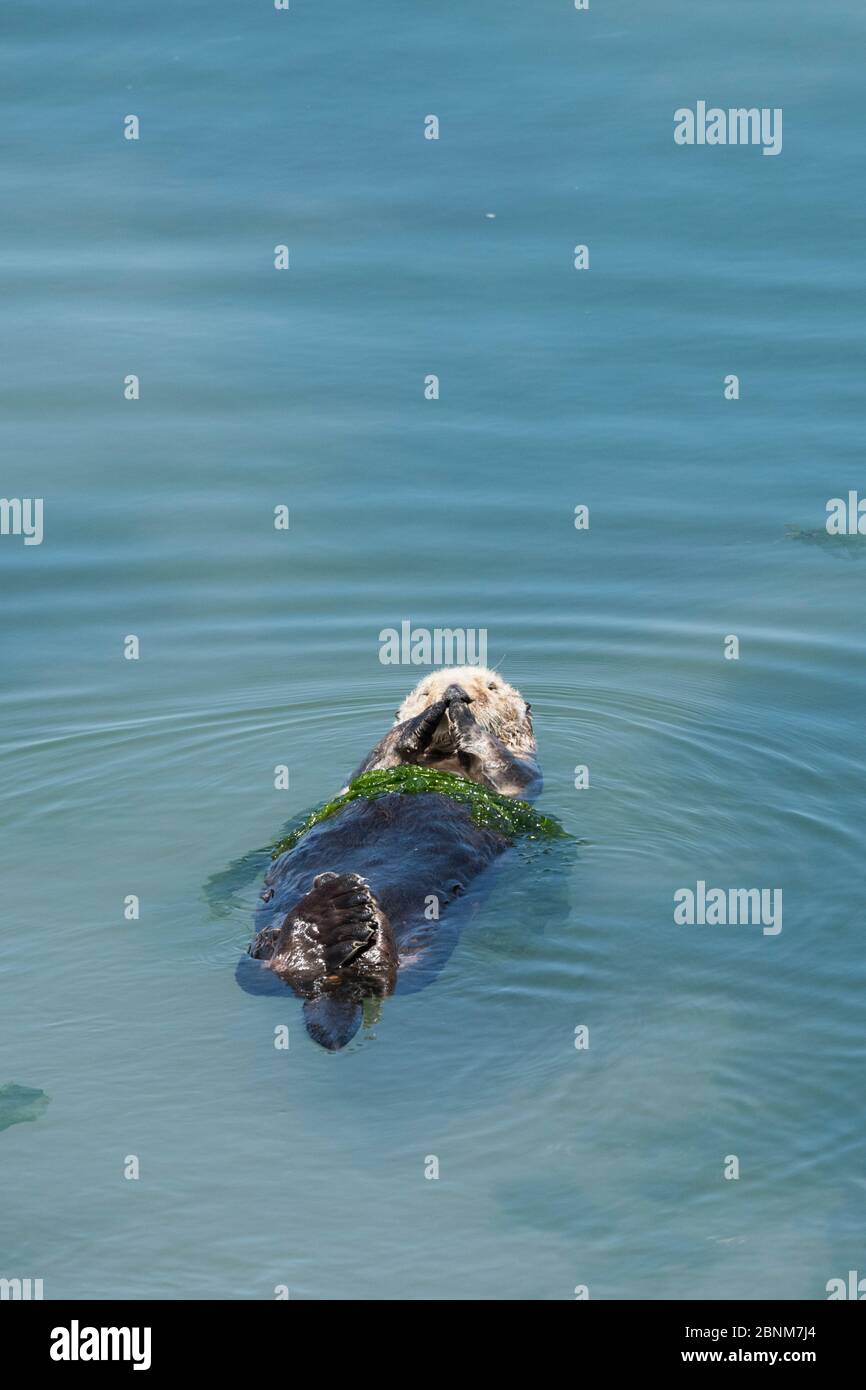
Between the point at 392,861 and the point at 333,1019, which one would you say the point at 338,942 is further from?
the point at 392,861

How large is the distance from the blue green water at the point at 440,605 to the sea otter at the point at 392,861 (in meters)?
0.22

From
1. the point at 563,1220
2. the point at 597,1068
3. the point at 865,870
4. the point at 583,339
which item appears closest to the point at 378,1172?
the point at 563,1220

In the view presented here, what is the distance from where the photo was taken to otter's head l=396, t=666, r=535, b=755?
30.6 ft

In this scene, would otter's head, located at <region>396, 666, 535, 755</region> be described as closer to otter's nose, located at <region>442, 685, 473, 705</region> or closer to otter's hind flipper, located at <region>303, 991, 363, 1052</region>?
otter's nose, located at <region>442, 685, 473, 705</region>

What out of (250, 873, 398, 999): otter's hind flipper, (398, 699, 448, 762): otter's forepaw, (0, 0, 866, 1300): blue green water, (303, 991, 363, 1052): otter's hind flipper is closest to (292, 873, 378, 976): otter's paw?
(250, 873, 398, 999): otter's hind flipper

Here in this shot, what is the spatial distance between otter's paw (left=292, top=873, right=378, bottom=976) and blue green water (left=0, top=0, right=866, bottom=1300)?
14.4 inches

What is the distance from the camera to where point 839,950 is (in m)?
7.65

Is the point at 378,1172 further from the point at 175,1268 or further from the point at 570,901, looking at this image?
the point at 570,901

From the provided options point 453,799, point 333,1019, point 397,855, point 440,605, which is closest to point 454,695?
point 453,799

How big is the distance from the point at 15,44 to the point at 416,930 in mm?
17257

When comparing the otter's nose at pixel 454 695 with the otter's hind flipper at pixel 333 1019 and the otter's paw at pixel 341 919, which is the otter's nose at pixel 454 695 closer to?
the otter's paw at pixel 341 919

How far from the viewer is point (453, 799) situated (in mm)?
8219

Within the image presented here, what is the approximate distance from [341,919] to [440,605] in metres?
5.35

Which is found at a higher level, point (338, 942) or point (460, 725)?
point (460, 725)
